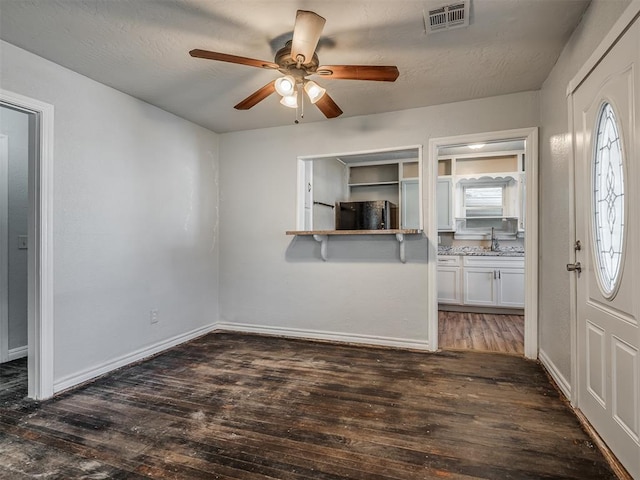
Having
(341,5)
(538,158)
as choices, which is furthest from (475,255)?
(341,5)

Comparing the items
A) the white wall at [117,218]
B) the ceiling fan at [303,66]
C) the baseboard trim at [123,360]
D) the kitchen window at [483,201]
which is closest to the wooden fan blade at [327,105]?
the ceiling fan at [303,66]

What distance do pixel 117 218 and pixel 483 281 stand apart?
182 inches

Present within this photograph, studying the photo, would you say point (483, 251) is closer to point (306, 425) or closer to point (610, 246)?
point (610, 246)

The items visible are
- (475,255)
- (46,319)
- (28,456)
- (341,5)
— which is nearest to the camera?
(28,456)

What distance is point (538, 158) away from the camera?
2887mm

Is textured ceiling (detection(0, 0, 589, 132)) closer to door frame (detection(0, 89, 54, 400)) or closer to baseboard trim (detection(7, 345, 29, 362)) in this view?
door frame (detection(0, 89, 54, 400))

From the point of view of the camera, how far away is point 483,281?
4914 millimetres

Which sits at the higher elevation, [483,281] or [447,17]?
[447,17]

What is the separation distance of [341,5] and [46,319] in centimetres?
272

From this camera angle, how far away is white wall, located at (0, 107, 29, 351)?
10.1 feet

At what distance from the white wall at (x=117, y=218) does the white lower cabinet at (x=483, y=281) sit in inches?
135

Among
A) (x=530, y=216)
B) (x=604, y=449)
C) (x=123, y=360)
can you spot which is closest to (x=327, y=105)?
(x=530, y=216)

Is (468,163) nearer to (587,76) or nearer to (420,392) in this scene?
(587,76)

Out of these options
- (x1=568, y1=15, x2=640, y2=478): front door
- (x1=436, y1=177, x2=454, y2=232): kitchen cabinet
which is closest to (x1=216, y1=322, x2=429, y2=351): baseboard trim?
(x1=568, y1=15, x2=640, y2=478): front door
